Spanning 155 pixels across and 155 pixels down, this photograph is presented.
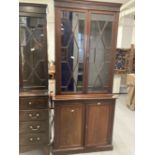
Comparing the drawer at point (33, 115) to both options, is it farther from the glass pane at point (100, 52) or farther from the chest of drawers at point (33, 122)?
the glass pane at point (100, 52)

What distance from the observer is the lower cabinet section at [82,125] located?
8.22 feet

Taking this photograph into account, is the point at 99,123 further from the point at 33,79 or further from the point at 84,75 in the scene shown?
the point at 33,79

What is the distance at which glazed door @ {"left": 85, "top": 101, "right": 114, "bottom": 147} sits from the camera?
102 inches

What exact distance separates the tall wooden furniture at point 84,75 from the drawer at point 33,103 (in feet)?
0.51

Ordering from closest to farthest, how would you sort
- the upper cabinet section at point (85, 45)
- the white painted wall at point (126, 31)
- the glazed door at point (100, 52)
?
the upper cabinet section at point (85, 45), the glazed door at point (100, 52), the white painted wall at point (126, 31)

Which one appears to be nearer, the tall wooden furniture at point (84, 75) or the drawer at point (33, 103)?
the drawer at point (33, 103)

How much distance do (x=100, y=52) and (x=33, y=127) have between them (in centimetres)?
147

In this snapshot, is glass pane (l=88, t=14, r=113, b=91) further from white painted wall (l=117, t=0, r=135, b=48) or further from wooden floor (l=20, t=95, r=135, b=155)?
white painted wall (l=117, t=0, r=135, b=48)

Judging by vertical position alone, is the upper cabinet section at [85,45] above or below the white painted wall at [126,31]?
below

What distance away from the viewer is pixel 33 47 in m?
2.42

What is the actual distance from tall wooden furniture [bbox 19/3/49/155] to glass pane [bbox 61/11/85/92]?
0.27 metres

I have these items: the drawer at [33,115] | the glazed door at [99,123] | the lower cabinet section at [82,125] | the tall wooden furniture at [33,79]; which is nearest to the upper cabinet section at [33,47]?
Answer: the tall wooden furniture at [33,79]
